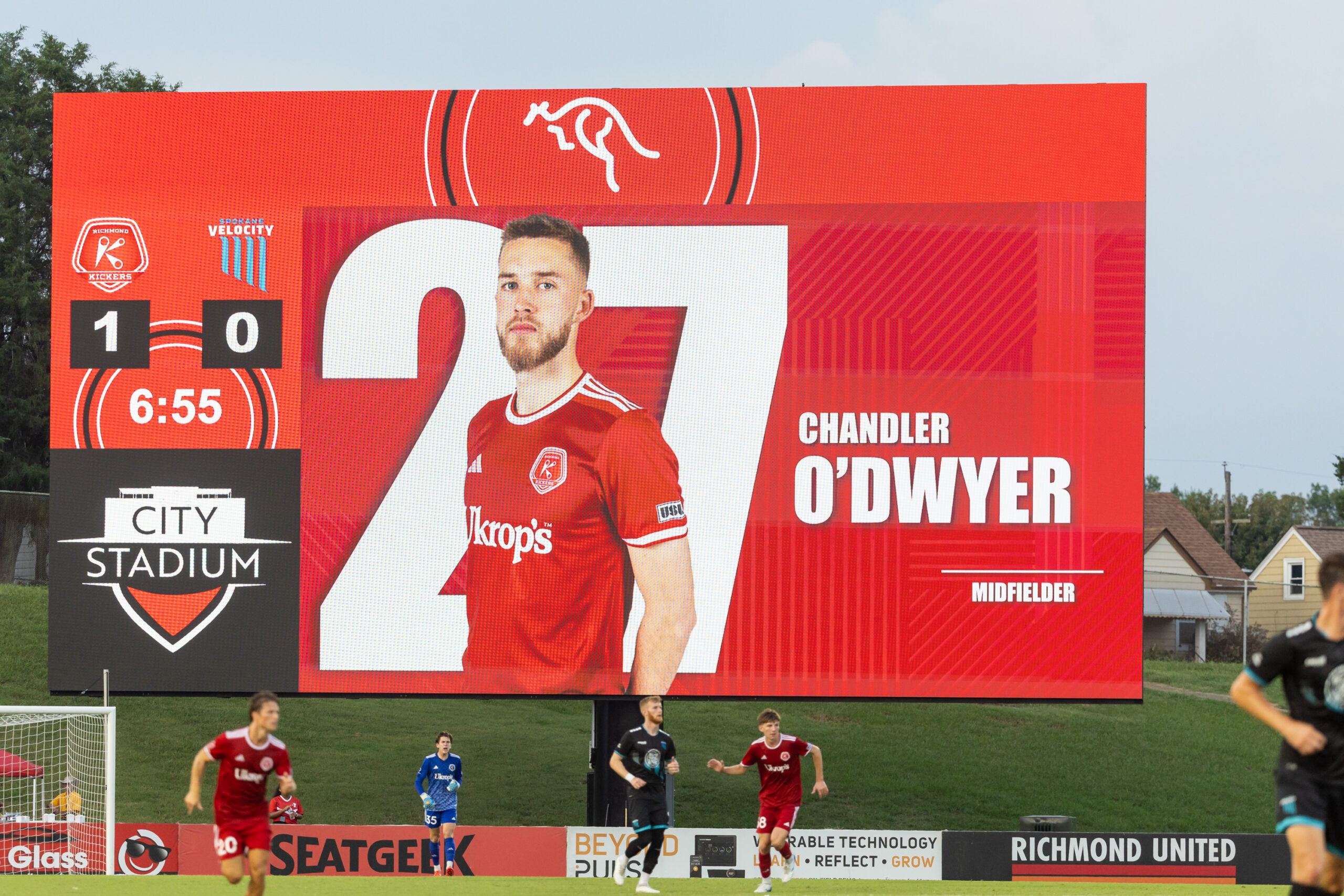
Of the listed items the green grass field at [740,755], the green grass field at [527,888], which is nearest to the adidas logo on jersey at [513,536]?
the green grass field at [527,888]

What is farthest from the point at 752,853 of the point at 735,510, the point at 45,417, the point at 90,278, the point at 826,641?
the point at 45,417

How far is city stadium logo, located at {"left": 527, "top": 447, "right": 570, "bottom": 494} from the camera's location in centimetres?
1578

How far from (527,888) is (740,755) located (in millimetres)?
13479

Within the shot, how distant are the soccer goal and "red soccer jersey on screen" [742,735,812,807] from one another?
23.7ft

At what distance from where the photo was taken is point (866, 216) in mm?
16031

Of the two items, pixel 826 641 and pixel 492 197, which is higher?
pixel 492 197

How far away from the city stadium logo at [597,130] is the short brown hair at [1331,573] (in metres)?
11.5

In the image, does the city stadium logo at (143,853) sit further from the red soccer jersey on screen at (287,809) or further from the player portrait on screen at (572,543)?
the player portrait on screen at (572,543)

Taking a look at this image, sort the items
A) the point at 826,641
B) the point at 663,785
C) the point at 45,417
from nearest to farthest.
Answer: the point at 663,785
the point at 826,641
the point at 45,417

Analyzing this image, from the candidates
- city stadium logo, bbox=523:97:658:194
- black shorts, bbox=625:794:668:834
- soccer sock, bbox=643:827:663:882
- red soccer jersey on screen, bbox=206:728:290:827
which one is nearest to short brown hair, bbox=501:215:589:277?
city stadium logo, bbox=523:97:658:194

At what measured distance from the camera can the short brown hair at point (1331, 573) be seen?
563 centimetres

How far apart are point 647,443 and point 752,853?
192 inches

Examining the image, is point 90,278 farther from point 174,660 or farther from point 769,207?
point 769,207

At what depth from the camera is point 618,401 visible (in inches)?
625
